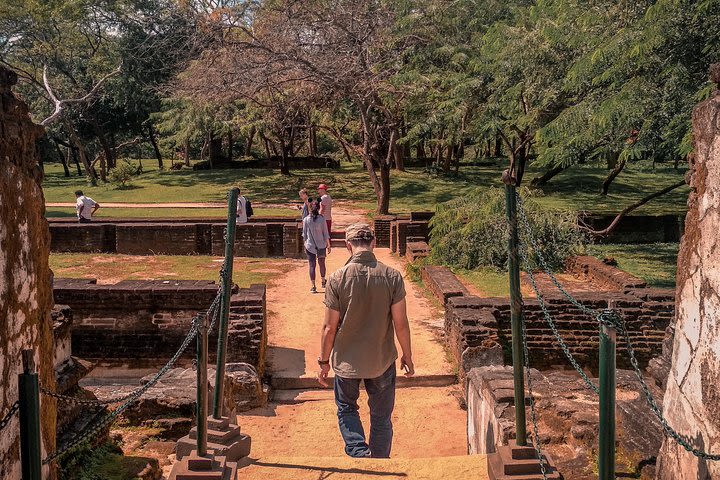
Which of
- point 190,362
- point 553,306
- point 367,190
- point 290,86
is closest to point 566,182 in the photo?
point 367,190

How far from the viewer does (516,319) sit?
150 inches

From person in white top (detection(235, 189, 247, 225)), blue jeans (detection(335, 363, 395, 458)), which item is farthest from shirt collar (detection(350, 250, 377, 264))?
person in white top (detection(235, 189, 247, 225))

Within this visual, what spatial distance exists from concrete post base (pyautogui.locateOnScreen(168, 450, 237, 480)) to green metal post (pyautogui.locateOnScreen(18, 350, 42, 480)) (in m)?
1.22

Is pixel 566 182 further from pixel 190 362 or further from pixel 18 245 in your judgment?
pixel 18 245

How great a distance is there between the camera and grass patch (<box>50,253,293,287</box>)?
13125mm

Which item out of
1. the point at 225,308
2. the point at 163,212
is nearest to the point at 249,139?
the point at 163,212

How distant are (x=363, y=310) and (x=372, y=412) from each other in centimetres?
80

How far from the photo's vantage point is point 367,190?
2861 centimetres

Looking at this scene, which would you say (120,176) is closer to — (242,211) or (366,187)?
(366,187)

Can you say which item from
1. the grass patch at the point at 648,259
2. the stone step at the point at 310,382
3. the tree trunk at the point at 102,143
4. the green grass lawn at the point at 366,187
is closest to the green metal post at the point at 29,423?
the stone step at the point at 310,382

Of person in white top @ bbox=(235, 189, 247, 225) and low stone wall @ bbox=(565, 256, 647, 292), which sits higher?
person in white top @ bbox=(235, 189, 247, 225)

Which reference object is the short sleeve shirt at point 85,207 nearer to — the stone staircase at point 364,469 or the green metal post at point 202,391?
the stone staircase at point 364,469

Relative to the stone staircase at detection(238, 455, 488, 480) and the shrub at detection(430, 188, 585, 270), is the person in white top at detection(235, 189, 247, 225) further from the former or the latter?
the stone staircase at detection(238, 455, 488, 480)

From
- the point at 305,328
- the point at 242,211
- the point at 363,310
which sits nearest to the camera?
the point at 363,310
